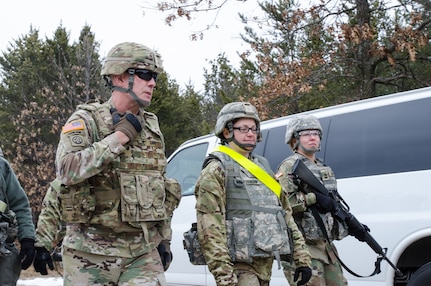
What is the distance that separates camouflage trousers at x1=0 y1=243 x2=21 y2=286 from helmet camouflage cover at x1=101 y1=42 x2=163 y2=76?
1.63m

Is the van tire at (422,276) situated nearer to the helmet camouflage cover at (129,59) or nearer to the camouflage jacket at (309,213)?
the camouflage jacket at (309,213)

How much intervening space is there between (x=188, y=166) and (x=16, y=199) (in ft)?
8.91

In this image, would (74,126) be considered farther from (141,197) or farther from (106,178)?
(141,197)

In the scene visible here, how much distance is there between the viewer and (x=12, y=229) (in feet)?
13.9

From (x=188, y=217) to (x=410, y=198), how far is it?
271 cm

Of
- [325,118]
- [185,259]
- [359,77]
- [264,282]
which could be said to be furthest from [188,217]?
[359,77]

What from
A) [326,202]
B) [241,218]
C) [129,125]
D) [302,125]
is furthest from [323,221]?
[129,125]

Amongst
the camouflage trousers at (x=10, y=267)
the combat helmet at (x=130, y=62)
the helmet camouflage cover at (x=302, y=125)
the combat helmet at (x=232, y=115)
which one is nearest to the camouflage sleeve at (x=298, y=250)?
the combat helmet at (x=232, y=115)

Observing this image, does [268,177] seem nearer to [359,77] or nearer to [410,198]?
[410,198]

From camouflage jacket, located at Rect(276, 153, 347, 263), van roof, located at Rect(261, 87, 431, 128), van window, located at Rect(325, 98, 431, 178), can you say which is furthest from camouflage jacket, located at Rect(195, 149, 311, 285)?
van roof, located at Rect(261, 87, 431, 128)

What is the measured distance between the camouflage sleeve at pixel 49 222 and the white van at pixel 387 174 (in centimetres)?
263

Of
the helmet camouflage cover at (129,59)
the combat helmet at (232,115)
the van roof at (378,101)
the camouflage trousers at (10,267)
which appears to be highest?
the van roof at (378,101)

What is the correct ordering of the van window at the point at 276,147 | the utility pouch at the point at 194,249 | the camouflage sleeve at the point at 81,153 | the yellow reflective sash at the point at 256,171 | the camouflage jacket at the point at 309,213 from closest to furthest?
the camouflage sleeve at the point at 81,153, the utility pouch at the point at 194,249, the yellow reflective sash at the point at 256,171, the camouflage jacket at the point at 309,213, the van window at the point at 276,147

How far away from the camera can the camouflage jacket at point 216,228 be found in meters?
3.45
